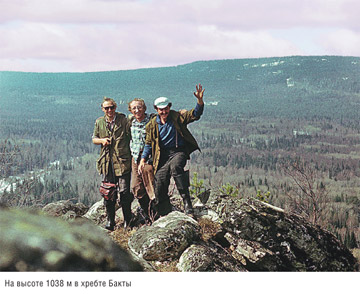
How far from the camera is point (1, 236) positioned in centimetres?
412

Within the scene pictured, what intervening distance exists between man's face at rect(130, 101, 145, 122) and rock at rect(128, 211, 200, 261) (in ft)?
6.54

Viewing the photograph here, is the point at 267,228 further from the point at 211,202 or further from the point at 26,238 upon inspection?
the point at 26,238

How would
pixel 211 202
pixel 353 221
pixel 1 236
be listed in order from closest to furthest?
1. pixel 1 236
2. pixel 211 202
3. pixel 353 221

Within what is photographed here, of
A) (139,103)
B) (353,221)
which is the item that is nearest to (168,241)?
(139,103)

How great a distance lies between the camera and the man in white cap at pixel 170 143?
31.6ft

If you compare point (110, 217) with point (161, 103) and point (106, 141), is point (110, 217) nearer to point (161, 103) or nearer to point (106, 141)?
point (106, 141)

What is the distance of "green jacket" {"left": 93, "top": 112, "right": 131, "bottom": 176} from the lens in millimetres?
10133

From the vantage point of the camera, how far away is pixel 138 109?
32.3 ft

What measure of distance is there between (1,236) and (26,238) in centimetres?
19

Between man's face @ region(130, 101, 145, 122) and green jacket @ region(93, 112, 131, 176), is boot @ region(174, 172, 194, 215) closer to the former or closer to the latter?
green jacket @ region(93, 112, 131, 176)

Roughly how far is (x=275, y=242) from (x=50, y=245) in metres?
5.75

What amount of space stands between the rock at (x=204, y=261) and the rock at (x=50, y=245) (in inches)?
147

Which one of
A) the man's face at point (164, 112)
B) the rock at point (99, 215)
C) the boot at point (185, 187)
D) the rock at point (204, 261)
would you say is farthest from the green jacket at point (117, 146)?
the rock at point (204, 261)

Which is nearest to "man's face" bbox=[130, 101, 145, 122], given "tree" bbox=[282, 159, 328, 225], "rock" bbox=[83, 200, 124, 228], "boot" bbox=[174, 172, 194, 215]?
"boot" bbox=[174, 172, 194, 215]
